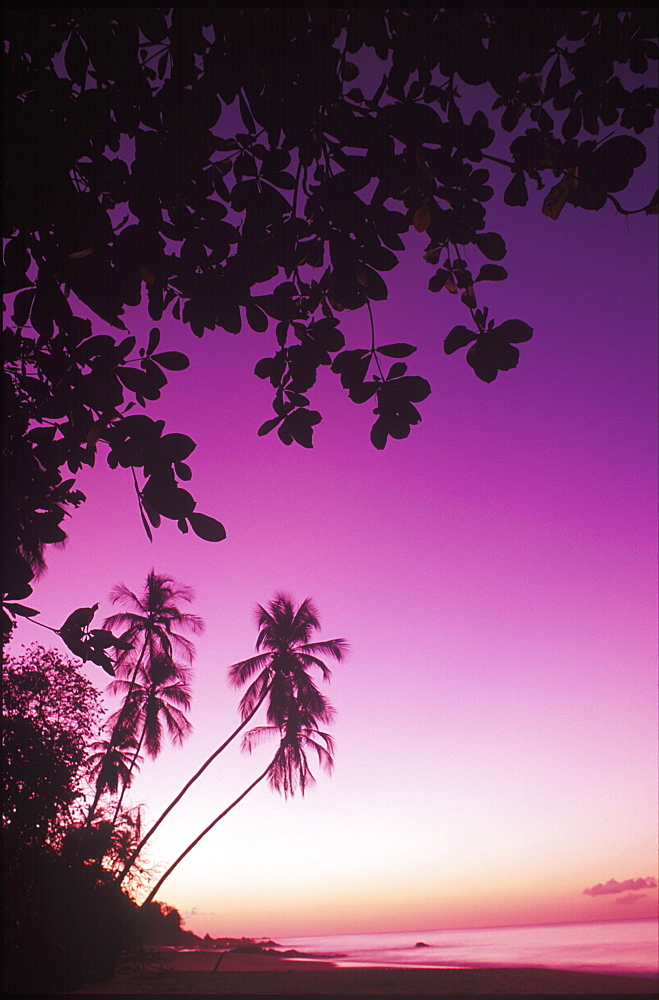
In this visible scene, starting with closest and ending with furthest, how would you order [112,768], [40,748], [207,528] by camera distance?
[207,528] < [40,748] < [112,768]

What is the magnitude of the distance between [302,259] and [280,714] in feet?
65.1

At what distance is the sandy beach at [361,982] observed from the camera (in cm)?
1616

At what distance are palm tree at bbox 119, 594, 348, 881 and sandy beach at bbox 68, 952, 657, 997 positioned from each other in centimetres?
444

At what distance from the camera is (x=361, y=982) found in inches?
757

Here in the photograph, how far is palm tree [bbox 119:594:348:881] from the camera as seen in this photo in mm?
20703

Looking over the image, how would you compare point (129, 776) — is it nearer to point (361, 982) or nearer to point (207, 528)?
point (361, 982)

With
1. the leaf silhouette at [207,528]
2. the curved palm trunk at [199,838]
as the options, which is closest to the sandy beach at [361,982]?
the curved palm trunk at [199,838]

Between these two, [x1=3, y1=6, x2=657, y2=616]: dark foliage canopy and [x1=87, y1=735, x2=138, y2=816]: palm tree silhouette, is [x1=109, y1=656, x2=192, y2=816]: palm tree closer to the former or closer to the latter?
[x1=87, y1=735, x2=138, y2=816]: palm tree silhouette

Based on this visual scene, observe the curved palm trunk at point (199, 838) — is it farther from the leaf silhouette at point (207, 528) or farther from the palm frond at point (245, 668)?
the leaf silhouette at point (207, 528)

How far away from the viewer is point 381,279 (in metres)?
2.29

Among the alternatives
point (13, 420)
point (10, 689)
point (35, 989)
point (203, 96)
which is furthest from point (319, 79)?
point (35, 989)

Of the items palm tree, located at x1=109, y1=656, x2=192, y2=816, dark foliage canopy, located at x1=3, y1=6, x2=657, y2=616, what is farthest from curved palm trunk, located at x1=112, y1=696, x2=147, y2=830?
dark foliage canopy, located at x1=3, y1=6, x2=657, y2=616

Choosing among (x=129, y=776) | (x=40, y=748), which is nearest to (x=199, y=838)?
(x=129, y=776)

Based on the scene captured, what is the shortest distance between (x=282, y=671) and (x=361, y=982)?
964 centimetres
